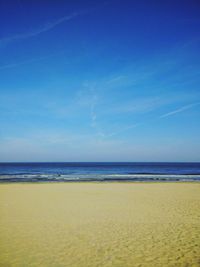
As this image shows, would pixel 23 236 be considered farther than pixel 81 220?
No

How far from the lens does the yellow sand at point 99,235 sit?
254 inches

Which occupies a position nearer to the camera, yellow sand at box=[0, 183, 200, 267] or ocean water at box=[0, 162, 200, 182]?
yellow sand at box=[0, 183, 200, 267]

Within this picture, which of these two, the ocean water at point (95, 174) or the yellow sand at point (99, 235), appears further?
the ocean water at point (95, 174)

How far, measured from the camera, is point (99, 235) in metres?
8.41

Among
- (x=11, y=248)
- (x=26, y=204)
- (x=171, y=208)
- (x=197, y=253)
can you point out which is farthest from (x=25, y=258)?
(x=171, y=208)

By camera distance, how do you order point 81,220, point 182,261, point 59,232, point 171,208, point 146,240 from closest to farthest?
1. point 182,261
2. point 146,240
3. point 59,232
4. point 81,220
5. point 171,208

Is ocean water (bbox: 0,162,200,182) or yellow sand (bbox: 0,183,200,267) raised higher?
yellow sand (bbox: 0,183,200,267)

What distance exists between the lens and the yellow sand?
6453 mm

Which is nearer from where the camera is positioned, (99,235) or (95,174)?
(99,235)

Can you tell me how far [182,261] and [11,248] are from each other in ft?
15.9

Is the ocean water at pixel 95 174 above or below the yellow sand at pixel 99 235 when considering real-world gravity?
below

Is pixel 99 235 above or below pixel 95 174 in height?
above

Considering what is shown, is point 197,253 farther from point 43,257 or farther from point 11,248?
point 11,248

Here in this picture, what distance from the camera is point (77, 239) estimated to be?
26.4ft
